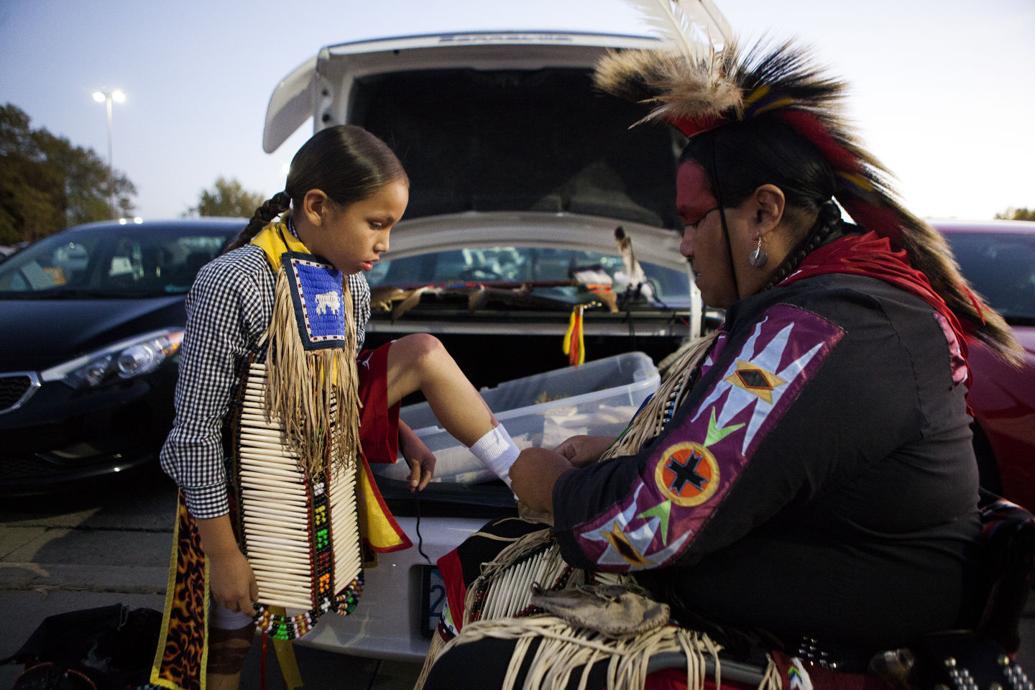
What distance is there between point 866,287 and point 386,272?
3484 millimetres

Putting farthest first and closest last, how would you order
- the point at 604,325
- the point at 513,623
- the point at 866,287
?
the point at 604,325 → the point at 513,623 → the point at 866,287

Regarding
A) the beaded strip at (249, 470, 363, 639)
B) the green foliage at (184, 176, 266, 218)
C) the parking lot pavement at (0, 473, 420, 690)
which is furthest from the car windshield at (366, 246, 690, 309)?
the green foliage at (184, 176, 266, 218)

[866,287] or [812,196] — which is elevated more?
[812,196]

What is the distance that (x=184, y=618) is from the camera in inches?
64.8

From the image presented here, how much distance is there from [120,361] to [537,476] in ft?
9.98

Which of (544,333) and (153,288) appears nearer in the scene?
(544,333)

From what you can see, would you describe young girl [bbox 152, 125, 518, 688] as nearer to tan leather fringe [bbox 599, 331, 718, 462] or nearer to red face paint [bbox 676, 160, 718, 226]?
tan leather fringe [bbox 599, 331, 718, 462]

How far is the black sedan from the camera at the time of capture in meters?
3.36

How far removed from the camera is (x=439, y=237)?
388 cm

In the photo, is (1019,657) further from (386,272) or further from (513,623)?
(386,272)

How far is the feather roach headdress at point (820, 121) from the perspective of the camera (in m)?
1.22

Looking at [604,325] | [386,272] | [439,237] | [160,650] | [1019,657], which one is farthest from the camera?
[386,272]

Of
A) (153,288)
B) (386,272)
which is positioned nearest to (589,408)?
(386,272)

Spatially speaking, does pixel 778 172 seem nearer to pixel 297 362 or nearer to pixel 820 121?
pixel 820 121
